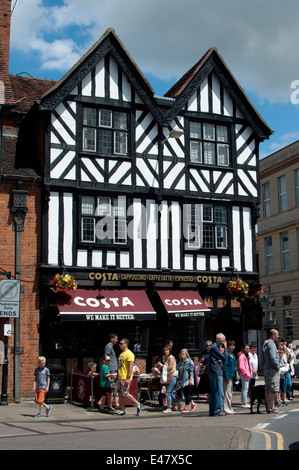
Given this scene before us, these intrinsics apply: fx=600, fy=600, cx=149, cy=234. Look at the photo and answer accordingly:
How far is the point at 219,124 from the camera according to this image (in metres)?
23.3

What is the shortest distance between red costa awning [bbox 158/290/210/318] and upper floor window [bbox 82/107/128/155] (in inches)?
210

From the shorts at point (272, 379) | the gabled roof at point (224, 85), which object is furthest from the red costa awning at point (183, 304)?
the gabled roof at point (224, 85)

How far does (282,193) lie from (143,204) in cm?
2067

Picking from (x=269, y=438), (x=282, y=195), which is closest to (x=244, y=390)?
(x=269, y=438)

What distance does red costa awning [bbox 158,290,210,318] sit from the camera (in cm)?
2050

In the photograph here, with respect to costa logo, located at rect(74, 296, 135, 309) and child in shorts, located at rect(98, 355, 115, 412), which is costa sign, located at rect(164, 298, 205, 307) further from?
child in shorts, located at rect(98, 355, 115, 412)

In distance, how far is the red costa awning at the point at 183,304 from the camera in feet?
67.3

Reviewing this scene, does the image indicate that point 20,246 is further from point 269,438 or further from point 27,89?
point 269,438

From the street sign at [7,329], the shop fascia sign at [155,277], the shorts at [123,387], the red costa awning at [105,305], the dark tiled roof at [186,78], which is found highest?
the dark tiled roof at [186,78]

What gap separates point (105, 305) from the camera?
19.8 m

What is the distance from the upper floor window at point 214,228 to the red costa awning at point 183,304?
206cm

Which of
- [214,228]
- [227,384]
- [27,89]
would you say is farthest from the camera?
[27,89]

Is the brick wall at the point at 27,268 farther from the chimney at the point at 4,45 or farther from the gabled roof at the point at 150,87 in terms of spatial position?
the chimney at the point at 4,45

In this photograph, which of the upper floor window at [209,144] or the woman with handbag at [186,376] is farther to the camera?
the upper floor window at [209,144]
